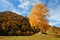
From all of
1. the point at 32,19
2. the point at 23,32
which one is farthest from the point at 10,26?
the point at 32,19

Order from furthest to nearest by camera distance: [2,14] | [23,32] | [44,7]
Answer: [2,14] < [23,32] < [44,7]

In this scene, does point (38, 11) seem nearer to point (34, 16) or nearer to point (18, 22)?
point (34, 16)

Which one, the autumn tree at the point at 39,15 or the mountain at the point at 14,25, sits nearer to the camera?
the autumn tree at the point at 39,15

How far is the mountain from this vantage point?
2854 centimetres

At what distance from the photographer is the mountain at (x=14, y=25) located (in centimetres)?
2854

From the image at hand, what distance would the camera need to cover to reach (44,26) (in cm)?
2823

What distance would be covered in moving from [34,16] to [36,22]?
4.14 ft

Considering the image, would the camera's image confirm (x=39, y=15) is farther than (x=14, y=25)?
No

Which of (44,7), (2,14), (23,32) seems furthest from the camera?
(2,14)

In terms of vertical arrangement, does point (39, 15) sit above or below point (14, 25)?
above

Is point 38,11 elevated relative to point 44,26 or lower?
elevated

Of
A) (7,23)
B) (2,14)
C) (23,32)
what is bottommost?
(23,32)

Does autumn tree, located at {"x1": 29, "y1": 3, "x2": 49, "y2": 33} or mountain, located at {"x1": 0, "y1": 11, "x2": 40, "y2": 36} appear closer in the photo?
autumn tree, located at {"x1": 29, "y1": 3, "x2": 49, "y2": 33}

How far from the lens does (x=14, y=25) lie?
30062 mm
